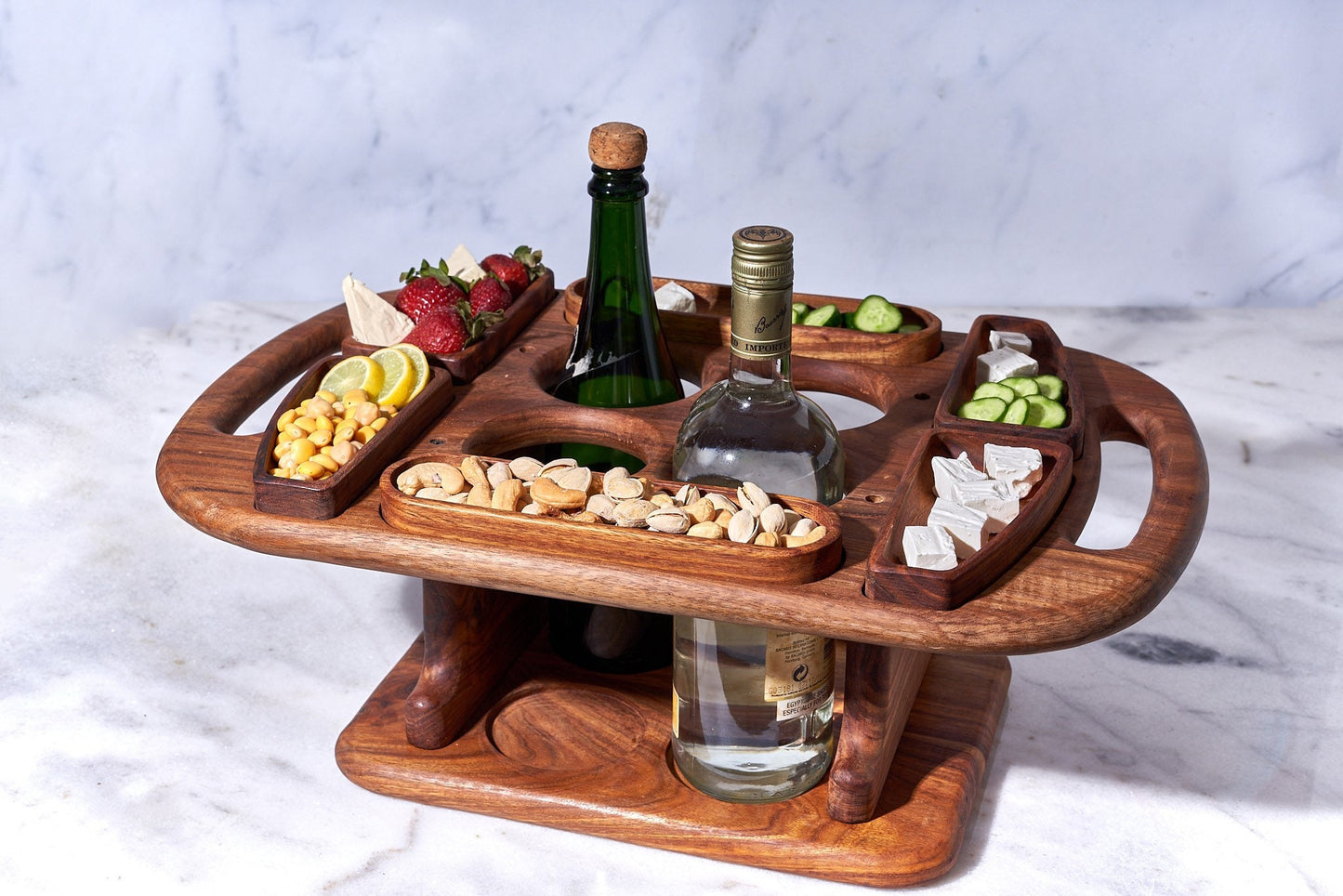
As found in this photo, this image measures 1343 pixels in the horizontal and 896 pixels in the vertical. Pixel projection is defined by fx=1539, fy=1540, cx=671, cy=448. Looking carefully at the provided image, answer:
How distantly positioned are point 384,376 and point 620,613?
358mm

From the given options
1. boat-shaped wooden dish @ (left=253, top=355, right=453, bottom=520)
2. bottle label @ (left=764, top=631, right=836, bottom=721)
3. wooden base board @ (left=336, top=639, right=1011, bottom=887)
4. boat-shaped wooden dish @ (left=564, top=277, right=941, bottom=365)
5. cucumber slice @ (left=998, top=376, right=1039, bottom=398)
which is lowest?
wooden base board @ (left=336, top=639, right=1011, bottom=887)

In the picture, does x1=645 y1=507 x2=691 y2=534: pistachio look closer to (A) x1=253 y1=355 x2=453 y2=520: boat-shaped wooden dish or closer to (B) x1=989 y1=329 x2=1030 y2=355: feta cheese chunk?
(A) x1=253 y1=355 x2=453 y2=520: boat-shaped wooden dish

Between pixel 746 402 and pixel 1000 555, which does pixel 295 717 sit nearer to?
pixel 746 402

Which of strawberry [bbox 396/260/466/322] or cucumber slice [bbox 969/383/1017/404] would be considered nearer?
cucumber slice [bbox 969/383/1017/404]

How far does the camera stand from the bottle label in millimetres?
1244

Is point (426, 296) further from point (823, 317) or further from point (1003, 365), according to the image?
point (1003, 365)

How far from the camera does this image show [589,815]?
4.42ft

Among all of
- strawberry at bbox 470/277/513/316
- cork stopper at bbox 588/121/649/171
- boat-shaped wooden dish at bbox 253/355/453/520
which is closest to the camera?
boat-shaped wooden dish at bbox 253/355/453/520

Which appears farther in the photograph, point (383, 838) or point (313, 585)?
point (313, 585)

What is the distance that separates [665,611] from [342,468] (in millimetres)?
288

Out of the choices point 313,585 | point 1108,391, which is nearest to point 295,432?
point 313,585

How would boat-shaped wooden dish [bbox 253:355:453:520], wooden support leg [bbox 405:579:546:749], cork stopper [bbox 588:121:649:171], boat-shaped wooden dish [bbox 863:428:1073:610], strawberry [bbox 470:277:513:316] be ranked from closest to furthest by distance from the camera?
1. boat-shaped wooden dish [bbox 863:428:1073:610]
2. boat-shaped wooden dish [bbox 253:355:453:520]
3. cork stopper [bbox 588:121:649:171]
4. wooden support leg [bbox 405:579:546:749]
5. strawberry [bbox 470:277:513:316]

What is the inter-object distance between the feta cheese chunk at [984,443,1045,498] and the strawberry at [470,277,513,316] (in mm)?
538

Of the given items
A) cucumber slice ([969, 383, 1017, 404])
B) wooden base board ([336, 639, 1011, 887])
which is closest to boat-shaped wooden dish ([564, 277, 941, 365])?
cucumber slice ([969, 383, 1017, 404])
